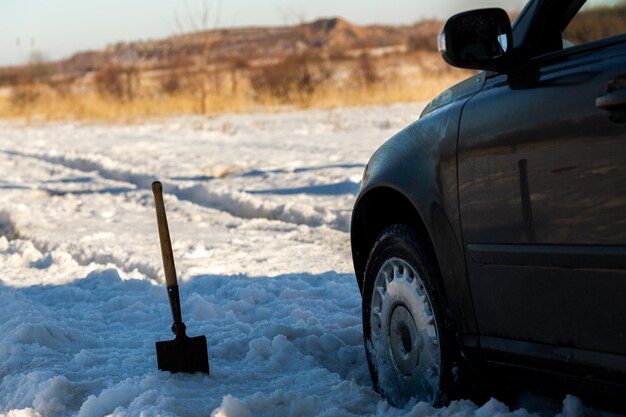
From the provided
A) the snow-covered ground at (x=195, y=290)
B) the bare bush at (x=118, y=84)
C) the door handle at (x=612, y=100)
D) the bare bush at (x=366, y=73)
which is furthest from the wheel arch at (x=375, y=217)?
the bare bush at (x=118, y=84)

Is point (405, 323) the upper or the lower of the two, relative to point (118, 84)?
lower

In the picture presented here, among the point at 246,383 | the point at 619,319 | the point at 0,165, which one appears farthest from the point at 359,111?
the point at 619,319

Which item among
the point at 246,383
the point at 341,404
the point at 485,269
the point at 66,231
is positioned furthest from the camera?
the point at 66,231

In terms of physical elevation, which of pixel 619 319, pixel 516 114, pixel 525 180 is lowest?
pixel 619 319

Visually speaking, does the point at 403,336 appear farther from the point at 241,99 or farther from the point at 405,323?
the point at 241,99

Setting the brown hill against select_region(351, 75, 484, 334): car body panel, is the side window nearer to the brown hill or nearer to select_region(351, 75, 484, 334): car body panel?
select_region(351, 75, 484, 334): car body panel

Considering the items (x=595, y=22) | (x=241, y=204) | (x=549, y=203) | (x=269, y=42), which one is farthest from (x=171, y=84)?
(x=269, y=42)

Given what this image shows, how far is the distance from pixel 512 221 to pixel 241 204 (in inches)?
343

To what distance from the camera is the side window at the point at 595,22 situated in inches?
120

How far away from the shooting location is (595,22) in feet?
10.5

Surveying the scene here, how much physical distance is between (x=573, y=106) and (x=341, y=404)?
171 cm

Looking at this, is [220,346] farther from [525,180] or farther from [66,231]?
[66,231]

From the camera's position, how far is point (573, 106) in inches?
114

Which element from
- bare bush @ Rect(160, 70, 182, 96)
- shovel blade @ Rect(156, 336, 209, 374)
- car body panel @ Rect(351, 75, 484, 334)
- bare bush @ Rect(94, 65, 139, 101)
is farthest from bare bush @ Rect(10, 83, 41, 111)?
car body panel @ Rect(351, 75, 484, 334)
